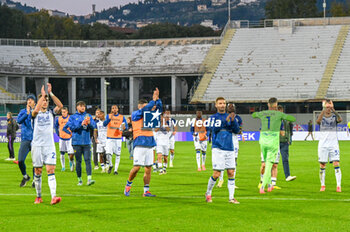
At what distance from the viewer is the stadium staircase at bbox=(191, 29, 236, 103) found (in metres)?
68.2

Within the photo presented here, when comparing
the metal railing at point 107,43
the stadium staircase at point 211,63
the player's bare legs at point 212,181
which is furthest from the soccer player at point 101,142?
the metal railing at point 107,43

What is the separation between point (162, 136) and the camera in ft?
77.5

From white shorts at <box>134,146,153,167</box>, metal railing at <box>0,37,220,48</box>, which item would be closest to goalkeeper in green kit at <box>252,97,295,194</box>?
white shorts at <box>134,146,153,167</box>

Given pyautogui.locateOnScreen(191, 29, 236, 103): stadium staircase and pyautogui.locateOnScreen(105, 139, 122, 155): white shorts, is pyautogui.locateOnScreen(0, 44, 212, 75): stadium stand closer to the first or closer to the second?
pyautogui.locateOnScreen(191, 29, 236, 103): stadium staircase

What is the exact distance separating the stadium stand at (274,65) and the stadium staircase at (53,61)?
19752 mm

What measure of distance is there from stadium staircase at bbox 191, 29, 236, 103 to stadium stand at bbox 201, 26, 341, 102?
0.60m

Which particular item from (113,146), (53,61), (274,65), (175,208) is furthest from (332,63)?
(175,208)

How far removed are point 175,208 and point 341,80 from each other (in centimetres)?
5363

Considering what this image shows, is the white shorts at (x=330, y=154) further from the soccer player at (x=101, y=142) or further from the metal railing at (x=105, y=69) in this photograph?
the metal railing at (x=105, y=69)

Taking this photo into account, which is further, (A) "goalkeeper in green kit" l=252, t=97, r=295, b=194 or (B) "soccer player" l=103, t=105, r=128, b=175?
(B) "soccer player" l=103, t=105, r=128, b=175

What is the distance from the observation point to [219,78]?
69438 mm

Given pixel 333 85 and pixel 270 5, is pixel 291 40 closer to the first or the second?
pixel 333 85

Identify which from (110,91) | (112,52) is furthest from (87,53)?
(110,91)

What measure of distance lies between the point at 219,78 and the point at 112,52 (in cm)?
1722
